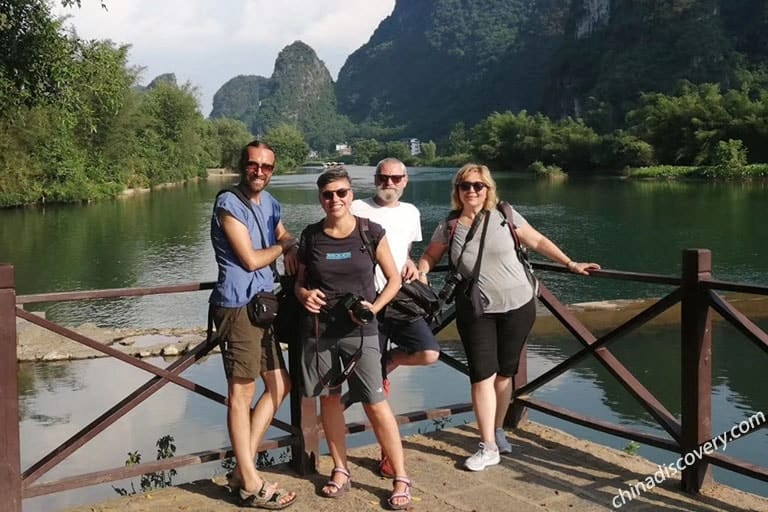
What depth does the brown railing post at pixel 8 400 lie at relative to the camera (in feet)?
11.1

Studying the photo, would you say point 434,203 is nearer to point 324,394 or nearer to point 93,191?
point 93,191

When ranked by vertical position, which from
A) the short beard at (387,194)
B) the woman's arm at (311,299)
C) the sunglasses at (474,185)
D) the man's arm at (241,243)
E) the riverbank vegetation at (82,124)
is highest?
the riverbank vegetation at (82,124)

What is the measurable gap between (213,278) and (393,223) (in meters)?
15.6

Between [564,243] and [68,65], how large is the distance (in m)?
15.9

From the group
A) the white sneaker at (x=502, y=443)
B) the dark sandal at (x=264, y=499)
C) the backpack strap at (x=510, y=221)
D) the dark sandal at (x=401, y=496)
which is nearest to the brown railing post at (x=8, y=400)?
the dark sandal at (x=264, y=499)

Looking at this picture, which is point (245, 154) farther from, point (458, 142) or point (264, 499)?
point (458, 142)

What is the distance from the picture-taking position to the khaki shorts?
3553 millimetres

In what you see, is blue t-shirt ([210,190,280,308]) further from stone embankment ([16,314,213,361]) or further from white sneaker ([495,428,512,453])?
stone embankment ([16,314,213,361])

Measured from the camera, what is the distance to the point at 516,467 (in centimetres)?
421

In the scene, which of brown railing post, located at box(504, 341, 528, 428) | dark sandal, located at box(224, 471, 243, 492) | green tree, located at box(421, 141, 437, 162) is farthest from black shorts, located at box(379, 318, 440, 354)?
green tree, located at box(421, 141, 437, 162)

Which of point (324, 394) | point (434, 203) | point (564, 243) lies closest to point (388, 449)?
point (324, 394)

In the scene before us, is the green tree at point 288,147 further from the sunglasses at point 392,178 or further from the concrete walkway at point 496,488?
the sunglasses at point 392,178

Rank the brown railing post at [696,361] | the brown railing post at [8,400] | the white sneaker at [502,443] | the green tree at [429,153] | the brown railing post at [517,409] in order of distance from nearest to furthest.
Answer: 1. the brown railing post at [8,400]
2. the brown railing post at [696,361]
3. the white sneaker at [502,443]
4. the brown railing post at [517,409]
5. the green tree at [429,153]

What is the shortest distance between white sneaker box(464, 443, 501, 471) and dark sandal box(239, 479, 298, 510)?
979 mm
